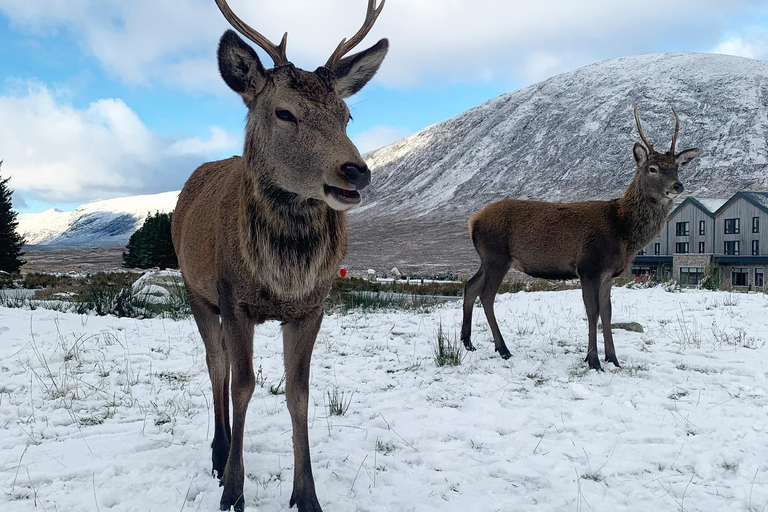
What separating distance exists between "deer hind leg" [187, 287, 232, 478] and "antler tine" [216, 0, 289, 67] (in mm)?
1820

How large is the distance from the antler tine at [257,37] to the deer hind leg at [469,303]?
509 centimetres

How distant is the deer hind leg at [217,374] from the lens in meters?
3.91

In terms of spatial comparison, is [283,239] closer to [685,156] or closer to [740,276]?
[685,156]

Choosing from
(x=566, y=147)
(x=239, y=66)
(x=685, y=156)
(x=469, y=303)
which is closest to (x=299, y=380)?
(x=239, y=66)

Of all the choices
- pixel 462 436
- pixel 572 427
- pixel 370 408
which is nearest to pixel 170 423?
pixel 370 408

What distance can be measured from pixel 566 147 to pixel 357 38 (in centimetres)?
12525

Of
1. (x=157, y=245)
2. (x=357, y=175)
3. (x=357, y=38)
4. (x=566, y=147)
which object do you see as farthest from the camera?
(x=566, y=147)

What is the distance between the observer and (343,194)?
9.62 feet

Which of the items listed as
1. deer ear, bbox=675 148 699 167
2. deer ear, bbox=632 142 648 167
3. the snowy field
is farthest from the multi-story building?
the snowy field

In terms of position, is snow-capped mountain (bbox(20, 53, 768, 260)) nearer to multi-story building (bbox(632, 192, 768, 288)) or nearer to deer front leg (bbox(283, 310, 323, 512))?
multi-story building (bbox(632, 192, 768, 288))

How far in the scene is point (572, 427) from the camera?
465cm

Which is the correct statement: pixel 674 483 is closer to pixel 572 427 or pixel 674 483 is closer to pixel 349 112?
pixel 572 427

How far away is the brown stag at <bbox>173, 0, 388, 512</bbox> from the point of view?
3.17m

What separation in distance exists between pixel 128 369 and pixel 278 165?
427 cm
